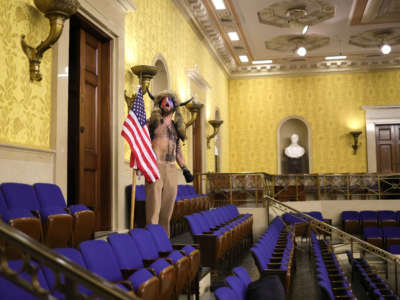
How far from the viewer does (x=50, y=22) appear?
4.28 meters

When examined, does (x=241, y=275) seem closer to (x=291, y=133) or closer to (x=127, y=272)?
(x=127, y=272)

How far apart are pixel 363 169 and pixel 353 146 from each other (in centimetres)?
87

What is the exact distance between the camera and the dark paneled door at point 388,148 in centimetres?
1491

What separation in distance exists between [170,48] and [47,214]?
→ 20.3 ft

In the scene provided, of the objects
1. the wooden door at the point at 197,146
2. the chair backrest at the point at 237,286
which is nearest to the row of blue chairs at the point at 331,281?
the chair backrest at the point at 237,286

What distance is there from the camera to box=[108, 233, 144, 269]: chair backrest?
306 cm

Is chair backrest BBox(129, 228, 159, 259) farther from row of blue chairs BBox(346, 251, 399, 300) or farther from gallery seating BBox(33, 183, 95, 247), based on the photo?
row of blue chairs BBox(346, 251, 399, 300)

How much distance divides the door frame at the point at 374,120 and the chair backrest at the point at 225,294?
44.4 feet

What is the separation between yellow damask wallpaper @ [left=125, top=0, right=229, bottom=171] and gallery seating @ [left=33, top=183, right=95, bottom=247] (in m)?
2.69

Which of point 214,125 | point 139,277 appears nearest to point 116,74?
point 139,277

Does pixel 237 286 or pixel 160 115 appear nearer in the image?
pixel 237 286

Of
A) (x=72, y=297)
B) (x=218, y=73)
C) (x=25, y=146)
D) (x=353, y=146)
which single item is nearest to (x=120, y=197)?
(x=25, y=146)

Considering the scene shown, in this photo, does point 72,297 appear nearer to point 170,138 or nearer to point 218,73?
point 170,138

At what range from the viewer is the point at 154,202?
15.0 feet
